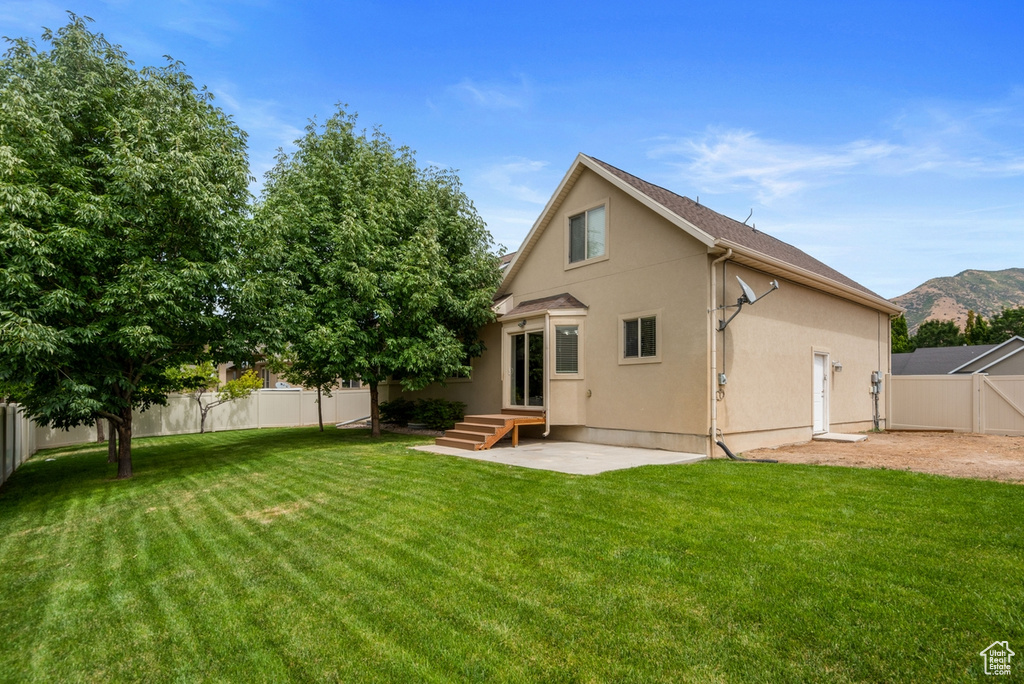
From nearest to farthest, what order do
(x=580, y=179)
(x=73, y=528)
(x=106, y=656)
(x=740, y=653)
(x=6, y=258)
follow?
(x=740, y=653) < (x=106, y=656) < (x=73, y=528) < (x=6, y=258) < (x=580, y=179)

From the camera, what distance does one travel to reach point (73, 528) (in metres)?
6.03

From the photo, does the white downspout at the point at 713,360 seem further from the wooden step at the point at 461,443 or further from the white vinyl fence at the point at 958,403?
the white vinyl fence at the point at 958,403

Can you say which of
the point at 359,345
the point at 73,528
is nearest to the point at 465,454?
the point at 359,345

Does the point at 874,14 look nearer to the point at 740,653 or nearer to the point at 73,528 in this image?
the point at 740,653

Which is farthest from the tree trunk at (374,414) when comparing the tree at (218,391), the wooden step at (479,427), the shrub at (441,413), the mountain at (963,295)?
the mountain at (963,295)

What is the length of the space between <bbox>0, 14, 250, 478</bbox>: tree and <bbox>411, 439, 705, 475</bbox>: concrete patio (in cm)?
572

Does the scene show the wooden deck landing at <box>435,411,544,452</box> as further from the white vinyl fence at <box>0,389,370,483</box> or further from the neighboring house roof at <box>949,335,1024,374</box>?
the neighboring house roof at <box>949,335,1024,374</box>

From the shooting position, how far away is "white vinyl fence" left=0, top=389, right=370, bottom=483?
14827 mm

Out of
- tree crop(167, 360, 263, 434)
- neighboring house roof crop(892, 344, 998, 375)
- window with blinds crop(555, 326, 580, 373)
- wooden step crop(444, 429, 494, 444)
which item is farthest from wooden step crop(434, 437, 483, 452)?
neighboring house roof crop(892, 344, 998, 375)

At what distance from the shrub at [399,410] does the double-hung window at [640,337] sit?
9.51 m

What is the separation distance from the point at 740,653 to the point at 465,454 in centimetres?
800

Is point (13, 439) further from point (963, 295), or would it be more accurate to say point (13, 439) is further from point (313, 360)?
point (963, 295)

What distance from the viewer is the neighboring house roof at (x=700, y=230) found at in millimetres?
9961

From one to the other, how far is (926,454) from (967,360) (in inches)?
838
